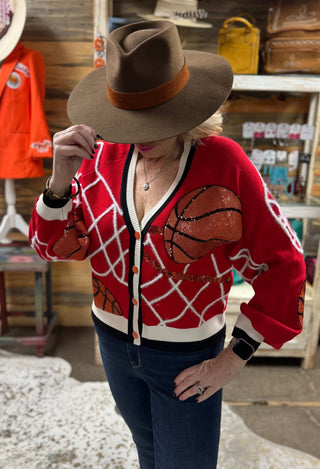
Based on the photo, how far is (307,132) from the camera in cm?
232

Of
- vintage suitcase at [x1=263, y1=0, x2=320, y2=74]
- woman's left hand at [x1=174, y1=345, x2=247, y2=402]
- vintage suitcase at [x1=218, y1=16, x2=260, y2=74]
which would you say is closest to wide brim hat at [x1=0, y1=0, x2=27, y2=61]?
vintage suitcase at [x1=218, y1=16, x2=260, y2=74]

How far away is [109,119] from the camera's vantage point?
0.80m

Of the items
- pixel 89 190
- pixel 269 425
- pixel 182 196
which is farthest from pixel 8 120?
pixel 269 425

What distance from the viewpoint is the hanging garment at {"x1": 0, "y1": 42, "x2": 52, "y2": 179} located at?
2.23 m

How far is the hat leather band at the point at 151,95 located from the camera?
2.52 feet

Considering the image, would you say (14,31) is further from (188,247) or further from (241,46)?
(188,247)

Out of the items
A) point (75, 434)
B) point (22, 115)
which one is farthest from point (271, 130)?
point (75, 434)

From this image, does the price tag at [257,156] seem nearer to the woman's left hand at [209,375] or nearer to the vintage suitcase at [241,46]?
the vintage suitcase at [241,46]

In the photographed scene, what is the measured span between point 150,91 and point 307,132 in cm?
179

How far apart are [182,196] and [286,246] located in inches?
9.4

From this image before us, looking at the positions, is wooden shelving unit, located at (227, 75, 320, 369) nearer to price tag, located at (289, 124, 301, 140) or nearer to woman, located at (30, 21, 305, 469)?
price tag, located at (289, 124, 301, 140)

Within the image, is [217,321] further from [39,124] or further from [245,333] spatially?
[39,124]

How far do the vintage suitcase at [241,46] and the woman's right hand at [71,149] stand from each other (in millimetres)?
1459

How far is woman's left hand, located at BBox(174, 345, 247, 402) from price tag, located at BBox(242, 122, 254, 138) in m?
1.66
